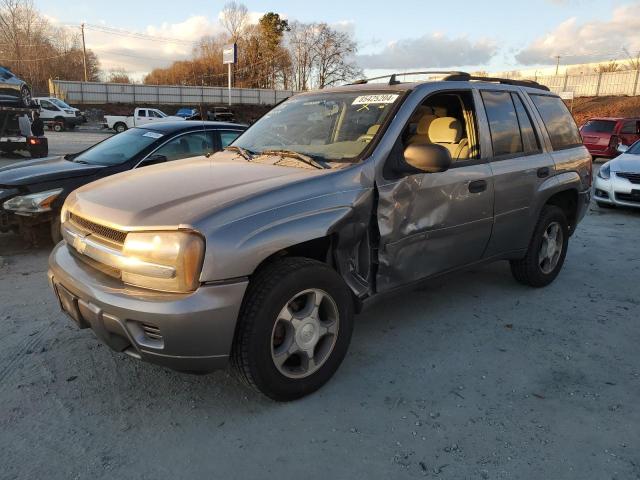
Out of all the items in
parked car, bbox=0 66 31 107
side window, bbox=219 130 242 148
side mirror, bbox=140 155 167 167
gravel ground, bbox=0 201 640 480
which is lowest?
gravel ground, bbox=0 201 640 480

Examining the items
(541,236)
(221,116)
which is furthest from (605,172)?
(221,116)

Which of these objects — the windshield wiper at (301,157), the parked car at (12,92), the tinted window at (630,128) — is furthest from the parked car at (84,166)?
the tinted window at (630,128)

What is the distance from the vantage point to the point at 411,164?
10.4 ft

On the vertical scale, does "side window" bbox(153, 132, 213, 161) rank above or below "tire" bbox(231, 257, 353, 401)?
above

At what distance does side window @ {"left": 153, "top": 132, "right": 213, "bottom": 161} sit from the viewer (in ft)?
19.2

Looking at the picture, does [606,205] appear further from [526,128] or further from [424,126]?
[424,126]

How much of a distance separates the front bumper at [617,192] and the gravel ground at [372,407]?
539 centimetres

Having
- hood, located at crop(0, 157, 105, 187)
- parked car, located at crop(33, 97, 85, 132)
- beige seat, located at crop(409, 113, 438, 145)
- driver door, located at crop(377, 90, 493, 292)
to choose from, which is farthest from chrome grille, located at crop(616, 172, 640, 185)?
parked car, located at crop(33, 97, 85, 132)

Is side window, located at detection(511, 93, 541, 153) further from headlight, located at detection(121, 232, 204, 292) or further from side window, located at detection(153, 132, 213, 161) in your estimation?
side window, located at detection(153, 132, 213, 161)

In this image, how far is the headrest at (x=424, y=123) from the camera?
380cm

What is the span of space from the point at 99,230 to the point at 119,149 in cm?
348

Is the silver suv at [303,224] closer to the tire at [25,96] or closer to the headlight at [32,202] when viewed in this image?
the headlight at [32,202]

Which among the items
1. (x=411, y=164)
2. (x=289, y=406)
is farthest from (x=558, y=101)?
(x=289, y=406)

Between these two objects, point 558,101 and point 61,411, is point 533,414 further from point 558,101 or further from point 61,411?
point 558,101
